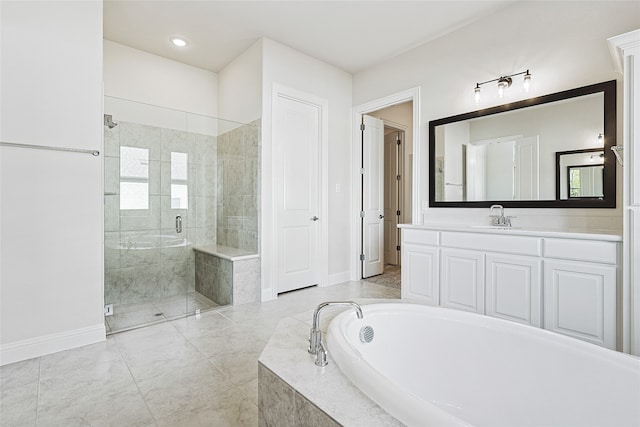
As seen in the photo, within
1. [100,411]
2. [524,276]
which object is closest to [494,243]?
[524,276]

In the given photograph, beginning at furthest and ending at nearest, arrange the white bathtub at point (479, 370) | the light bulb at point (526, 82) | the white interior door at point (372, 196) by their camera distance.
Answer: the white interior door at point (372, 196) < the light bulb at point (526, 82) < the white bathtub at point (479, 370)

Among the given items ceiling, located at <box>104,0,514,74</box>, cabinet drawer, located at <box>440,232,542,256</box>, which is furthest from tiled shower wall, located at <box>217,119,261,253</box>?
cabinet drawer, located at <box>440,232,542,256</box>

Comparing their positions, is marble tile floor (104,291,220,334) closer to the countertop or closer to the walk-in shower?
the walk-in shower

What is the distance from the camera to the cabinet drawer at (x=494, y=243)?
2221 mm

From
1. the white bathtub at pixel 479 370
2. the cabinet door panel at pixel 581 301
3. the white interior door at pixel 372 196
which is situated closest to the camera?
the white bathtub at pixel 479 370

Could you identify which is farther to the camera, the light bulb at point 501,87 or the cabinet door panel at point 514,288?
the light bulb at point 501,87

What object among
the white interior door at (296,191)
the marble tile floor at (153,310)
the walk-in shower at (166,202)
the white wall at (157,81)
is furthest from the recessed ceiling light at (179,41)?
the marble tile floor at (153,310)

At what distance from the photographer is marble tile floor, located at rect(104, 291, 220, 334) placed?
8.87 feet

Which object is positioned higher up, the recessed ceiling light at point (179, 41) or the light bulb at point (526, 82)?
the recessed ceiling light at point (179, 41)

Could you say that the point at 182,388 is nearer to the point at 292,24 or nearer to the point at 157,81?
the point at 292,24

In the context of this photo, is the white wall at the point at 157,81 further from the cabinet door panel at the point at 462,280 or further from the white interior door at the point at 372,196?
the cabinet door panel at the point at 462,280

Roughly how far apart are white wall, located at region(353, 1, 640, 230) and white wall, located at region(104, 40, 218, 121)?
7.81 ft

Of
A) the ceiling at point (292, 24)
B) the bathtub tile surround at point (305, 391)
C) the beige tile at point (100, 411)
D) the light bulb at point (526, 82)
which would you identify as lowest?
the beige tile at point (100, 411)

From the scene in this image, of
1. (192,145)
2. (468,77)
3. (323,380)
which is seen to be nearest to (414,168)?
(468,77)
